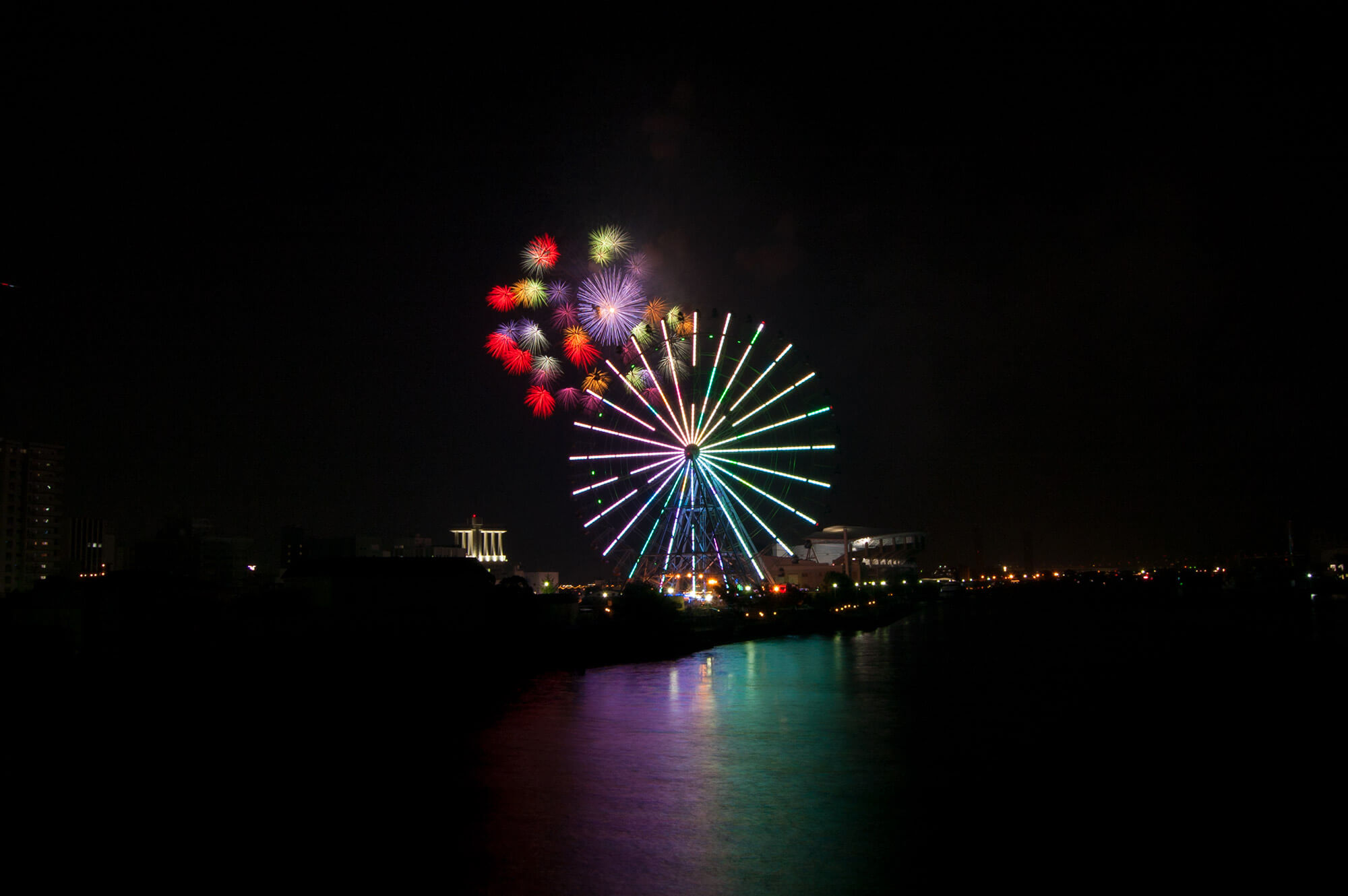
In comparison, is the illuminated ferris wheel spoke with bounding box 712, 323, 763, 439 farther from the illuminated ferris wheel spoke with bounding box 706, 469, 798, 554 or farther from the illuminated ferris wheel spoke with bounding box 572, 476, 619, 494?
the illuminated ferris wheel spoke with bounding box 572, 476, 619, 494

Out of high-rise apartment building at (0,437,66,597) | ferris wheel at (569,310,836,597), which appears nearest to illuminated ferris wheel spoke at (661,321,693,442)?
ferris wheel at (569,310,836,597)

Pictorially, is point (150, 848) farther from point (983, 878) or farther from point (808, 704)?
point (808, 704)

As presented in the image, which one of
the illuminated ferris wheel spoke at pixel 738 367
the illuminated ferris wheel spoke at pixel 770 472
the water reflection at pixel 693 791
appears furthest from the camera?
the illuminated ferris wheel spoke at pixel 738 367

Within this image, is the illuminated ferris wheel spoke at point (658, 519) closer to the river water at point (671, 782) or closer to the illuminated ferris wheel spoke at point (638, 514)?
the illuminated ferris wheel spoke at point (638, 514)

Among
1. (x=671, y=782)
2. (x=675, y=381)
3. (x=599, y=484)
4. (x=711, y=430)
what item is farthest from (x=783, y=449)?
(x=671, y=782)

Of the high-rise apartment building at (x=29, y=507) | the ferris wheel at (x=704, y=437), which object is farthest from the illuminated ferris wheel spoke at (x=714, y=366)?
the high-rise apartment building at (x=29, y=507)
